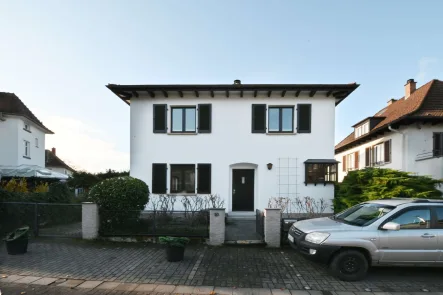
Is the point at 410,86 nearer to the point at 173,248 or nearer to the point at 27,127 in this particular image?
the point at 173,248

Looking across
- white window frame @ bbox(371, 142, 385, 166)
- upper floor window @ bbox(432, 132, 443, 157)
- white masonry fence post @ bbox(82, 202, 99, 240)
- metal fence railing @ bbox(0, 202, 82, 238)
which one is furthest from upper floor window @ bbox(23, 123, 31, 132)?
upper floor window @ bbox(432, 132, 443, 157)

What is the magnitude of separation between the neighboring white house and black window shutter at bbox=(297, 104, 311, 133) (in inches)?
1.8

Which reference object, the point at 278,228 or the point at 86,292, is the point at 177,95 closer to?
the point at 278,228

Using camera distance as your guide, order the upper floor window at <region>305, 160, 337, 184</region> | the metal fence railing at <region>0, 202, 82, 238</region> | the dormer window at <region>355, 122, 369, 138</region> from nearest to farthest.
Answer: the metal fence railing at <region>0, 202, 82, 238</region> < the upper floor window at <region>305, 160, 337, 184</region> < the dormer window at <region>355, 122, 369, 138</region>

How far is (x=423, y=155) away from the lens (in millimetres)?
12672

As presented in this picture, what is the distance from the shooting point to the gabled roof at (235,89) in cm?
1159

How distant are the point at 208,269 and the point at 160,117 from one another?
825cm

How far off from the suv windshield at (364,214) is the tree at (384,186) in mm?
3226

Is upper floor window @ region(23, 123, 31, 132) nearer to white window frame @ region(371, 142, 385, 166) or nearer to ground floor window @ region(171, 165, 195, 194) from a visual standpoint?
ground floor window @ region(171, 165, 195, 194)

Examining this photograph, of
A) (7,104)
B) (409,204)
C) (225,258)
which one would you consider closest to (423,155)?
(409,204)

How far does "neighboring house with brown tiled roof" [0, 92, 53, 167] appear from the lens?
19.6 meters

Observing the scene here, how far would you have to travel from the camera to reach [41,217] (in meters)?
8.59

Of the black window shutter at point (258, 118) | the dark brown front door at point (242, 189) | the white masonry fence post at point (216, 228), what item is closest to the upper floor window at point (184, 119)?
the black window shutter at point (258, 118)

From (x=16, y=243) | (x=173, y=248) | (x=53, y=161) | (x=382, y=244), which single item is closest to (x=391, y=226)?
(x=382, y=244)
